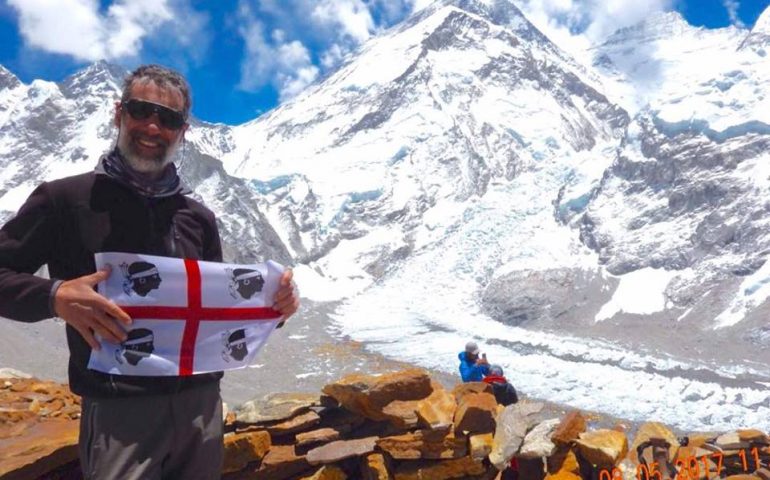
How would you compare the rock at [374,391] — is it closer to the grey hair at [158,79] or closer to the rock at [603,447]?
the rock at [603,447]

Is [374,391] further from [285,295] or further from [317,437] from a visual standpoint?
[285,295]

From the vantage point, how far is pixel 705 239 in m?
118

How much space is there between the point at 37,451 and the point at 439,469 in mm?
3657

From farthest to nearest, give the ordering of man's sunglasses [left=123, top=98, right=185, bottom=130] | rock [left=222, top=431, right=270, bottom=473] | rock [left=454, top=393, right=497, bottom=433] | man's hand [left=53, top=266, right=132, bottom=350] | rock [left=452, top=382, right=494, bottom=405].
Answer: rock [left=452, top=382, right=494, bottom=405], rock [left=454, top=393, right=497, bottom=433], rock [left=222, top=431, right=270, bottom=473], man's sunglasses [left=123, top=98, right=185, bottom=130], man's hand [left=53, top=266, right=132, bottom=350]

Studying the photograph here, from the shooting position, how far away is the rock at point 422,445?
637cm

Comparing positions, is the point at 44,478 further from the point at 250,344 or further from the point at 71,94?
the point at 71,94

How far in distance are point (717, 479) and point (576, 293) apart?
371 feet

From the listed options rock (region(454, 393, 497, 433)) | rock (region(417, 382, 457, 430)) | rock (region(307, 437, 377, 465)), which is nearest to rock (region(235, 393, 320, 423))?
rock (region(307, 437, 377, 465))

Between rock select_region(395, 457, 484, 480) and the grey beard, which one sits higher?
the grey beard

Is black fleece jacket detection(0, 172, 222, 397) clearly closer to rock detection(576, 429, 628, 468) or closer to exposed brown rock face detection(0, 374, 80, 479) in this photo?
exposed brown rock face detection(0, 374, 80, 479)

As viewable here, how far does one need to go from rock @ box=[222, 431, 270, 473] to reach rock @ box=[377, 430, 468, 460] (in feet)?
4.01

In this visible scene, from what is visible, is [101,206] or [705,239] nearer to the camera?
[101,206]

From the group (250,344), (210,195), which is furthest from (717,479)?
(210,195)

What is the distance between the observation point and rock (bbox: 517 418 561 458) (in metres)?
6.72
